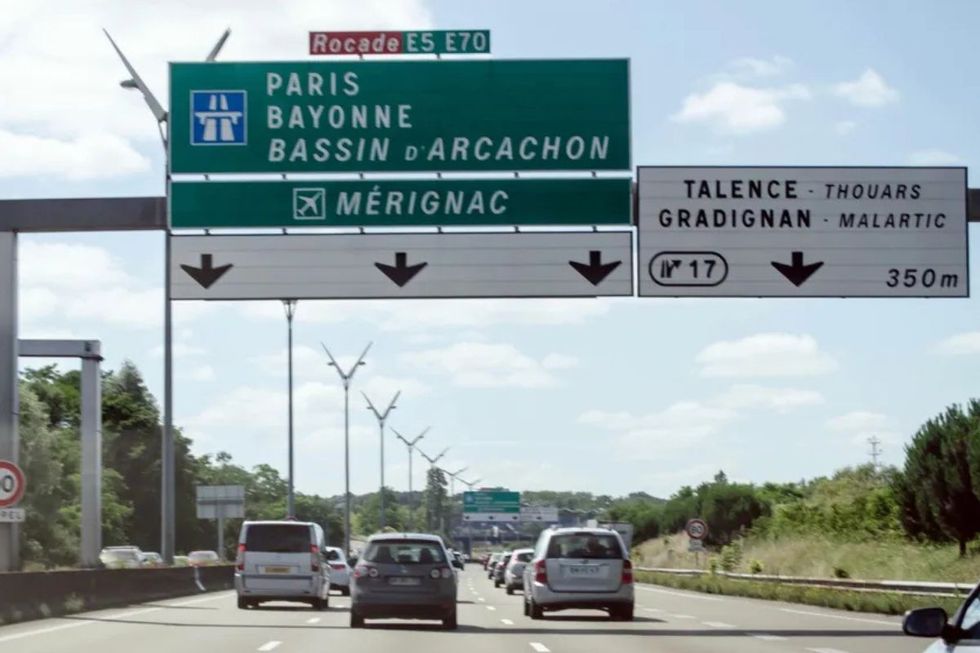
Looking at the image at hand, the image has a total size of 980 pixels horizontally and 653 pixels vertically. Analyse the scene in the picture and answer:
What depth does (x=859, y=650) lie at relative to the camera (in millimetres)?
19844

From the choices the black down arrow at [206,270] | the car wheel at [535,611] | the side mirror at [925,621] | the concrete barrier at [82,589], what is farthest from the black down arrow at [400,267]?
the side mirror at [925,621]

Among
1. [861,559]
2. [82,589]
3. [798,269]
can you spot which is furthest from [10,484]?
[861,559]

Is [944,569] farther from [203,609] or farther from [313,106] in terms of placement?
[313,106]

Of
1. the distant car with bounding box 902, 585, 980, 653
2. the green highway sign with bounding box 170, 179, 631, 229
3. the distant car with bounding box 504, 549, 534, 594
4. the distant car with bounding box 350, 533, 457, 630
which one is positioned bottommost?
the distant car with bounding box 504, 549, 534, 594

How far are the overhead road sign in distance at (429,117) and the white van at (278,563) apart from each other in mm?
10698

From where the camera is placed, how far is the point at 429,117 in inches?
1013

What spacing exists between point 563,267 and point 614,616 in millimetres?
7314

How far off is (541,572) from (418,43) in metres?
9.13

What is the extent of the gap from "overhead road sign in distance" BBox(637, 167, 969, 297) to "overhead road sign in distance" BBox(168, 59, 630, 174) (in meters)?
1.29

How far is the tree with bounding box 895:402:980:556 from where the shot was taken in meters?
48.3

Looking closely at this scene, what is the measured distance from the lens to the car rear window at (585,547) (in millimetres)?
28531

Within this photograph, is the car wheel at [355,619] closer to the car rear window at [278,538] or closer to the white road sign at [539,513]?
the car rear window at [278,538]

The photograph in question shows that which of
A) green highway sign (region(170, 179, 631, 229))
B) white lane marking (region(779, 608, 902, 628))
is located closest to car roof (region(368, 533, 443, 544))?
green highway sign (region(170, 179, 631, 229))

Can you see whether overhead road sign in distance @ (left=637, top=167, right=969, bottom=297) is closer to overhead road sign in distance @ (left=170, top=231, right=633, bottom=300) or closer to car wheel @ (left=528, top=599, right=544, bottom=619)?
overhead road sign in distance @ (left=170, top=231, right=633, bottom=300)
